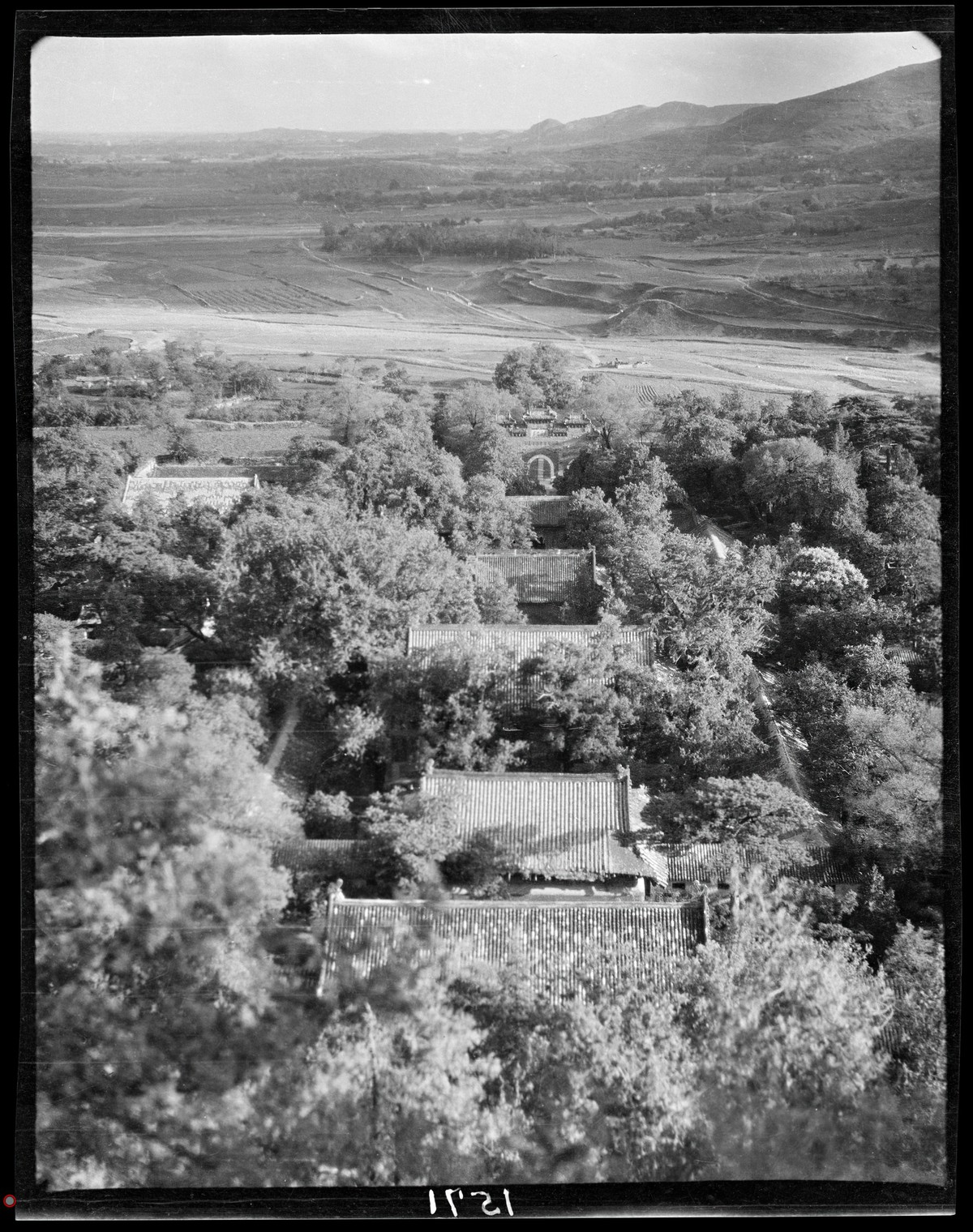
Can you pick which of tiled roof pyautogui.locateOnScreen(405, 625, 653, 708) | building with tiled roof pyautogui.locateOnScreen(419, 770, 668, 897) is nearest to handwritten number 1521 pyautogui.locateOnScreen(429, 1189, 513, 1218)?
building with tiled roof pyautogui.locateOnScreen(419, 770, 668, 897)

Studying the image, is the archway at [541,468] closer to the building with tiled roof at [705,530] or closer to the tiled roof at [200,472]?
the building with tiled roof at [705,530]

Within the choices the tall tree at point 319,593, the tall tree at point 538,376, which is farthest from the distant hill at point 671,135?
the tall tree at point 319,593

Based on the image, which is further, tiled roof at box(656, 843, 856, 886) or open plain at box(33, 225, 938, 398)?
open plain at box(33, 225, 938, 398)

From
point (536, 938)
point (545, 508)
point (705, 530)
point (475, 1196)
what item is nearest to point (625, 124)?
point (545, 508)

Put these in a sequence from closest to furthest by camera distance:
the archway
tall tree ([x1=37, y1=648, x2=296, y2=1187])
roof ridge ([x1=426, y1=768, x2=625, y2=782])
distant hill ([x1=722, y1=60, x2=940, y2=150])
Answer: tall tree ([x1=37, y1=648, x2=296, y2=1187])
distant hill ([x1=722, y1=60, x2=940, y2=150])
roof ridge ([x1=426, y1=768, x2=625, y2=782])
the archway

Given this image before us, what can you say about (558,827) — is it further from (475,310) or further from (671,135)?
(671,135)

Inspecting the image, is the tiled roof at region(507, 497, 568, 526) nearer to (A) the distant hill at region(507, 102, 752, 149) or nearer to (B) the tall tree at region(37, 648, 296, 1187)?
(A) the distant hill at region(507, 102, 752, 149)

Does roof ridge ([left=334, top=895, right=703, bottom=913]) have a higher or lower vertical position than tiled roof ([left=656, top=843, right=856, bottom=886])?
lower
